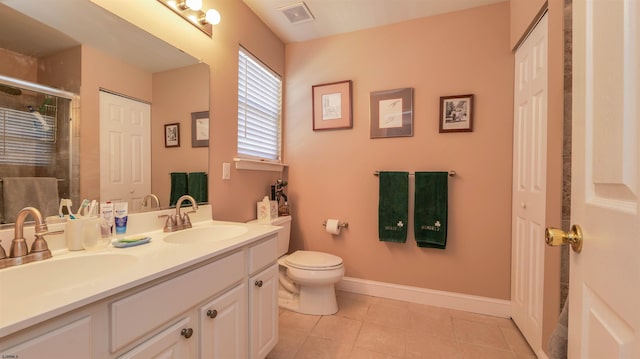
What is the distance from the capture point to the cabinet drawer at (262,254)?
1.30 metres

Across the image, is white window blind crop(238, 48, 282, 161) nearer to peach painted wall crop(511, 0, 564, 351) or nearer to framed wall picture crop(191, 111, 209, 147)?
framed wall picture crop(191, 111, 209, 147)

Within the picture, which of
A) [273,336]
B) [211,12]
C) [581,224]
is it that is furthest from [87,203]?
[581,224]

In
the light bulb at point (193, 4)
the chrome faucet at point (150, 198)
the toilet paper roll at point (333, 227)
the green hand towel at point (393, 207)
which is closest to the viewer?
the chrome faucet at point (150, 198)

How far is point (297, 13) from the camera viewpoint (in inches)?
84.9

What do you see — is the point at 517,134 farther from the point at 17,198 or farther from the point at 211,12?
the point at 17,198

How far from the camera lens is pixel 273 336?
1.47m

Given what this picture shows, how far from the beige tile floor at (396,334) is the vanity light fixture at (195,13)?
6.99 feet

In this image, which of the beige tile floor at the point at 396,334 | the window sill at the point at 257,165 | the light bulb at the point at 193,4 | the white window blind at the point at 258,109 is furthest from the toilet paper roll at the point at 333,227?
the light bulb at the point at 193,4

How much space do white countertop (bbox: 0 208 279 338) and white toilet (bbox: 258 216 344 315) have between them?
2.83 feet

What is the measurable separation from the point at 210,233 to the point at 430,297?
1878 mm

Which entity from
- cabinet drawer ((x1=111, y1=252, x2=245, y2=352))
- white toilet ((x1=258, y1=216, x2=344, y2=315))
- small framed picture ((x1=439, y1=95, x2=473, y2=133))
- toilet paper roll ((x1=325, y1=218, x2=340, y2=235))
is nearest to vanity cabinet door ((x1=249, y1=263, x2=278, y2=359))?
cabinet drawer ((x1=111, y1=252, x2=245, y2=352))

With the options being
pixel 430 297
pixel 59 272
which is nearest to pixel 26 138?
pixel 59 272

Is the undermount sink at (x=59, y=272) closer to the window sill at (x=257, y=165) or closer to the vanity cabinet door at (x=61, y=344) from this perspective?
the vanity cabinet door at (x=61, y=344)

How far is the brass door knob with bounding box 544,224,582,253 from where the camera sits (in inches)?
23.2
